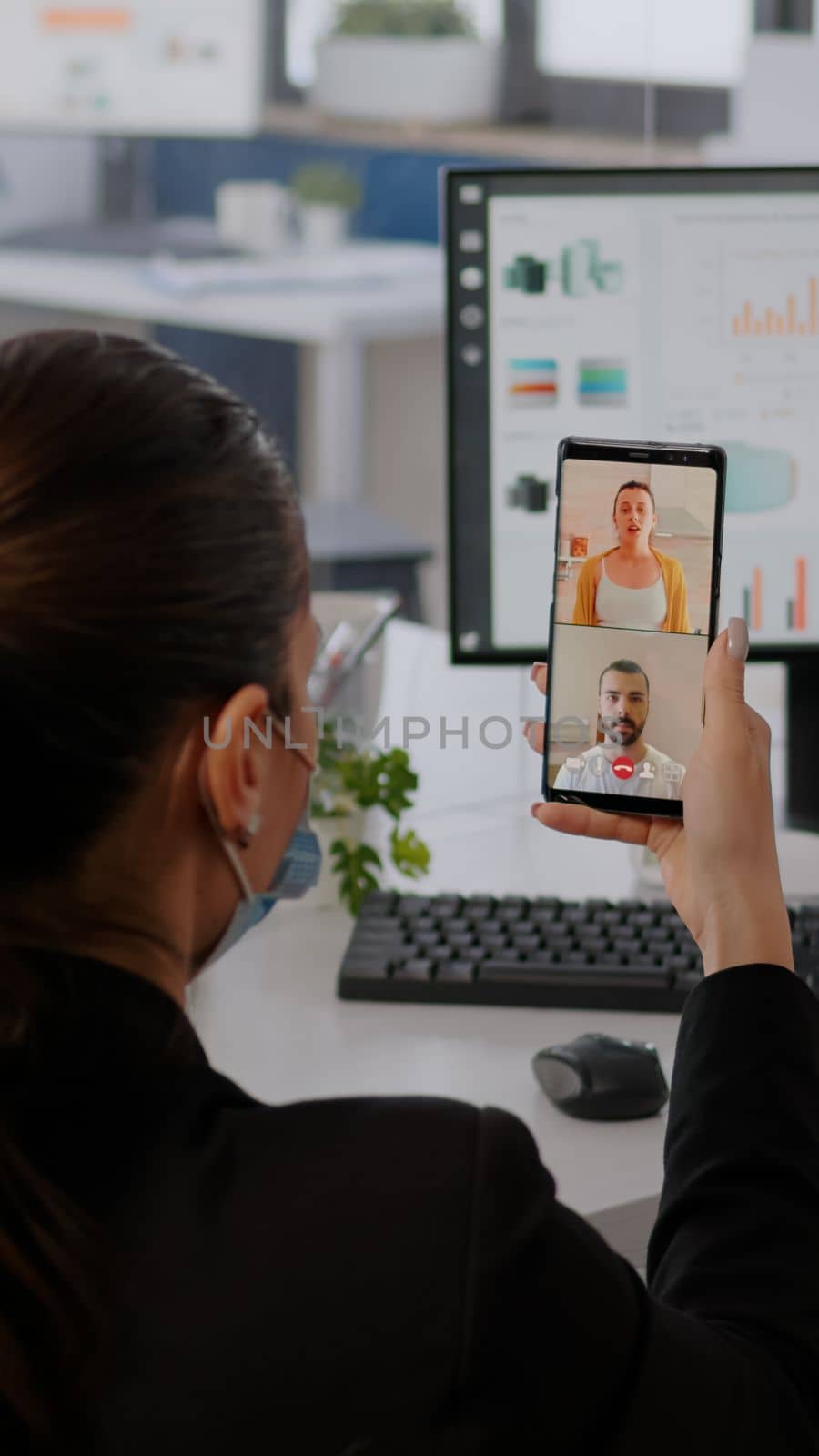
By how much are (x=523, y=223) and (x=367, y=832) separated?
45 centimetres

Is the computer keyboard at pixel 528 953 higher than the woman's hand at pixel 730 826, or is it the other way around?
the woman's hand at pixel 730 826

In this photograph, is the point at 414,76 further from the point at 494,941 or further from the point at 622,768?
the point at 622,768

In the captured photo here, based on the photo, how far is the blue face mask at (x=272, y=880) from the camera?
0.59m

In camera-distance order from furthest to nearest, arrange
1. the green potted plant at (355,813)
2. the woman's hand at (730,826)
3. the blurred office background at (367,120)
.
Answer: the blurred office background at (367,120), the green potted plant at (355,813), the woman's hand at (730,826)

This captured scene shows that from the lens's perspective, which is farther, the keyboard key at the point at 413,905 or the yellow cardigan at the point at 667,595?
the keyboard key at the point at 413,905

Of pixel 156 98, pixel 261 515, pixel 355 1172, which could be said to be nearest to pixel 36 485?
pixel 261 515

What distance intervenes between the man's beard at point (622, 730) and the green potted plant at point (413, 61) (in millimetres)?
2991

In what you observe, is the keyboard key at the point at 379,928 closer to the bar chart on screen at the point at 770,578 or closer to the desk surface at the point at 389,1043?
the desk surface at the point at 389,1043

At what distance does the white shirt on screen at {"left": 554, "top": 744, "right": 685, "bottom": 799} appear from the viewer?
0.85 meters

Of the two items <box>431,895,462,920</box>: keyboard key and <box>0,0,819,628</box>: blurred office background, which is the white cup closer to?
<box>0,0,819,628</box>: blurred office background

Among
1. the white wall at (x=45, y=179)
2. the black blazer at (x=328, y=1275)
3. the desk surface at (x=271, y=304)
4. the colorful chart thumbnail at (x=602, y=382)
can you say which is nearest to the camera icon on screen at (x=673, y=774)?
the black blazer at (x=328, y=1275)

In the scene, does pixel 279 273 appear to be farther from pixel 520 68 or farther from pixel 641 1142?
pixel 641 1142

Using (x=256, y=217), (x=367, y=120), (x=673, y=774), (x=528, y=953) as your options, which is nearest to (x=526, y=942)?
(x=528, y=953)

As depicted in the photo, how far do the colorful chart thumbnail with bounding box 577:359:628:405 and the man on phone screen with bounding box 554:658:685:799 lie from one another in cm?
40
